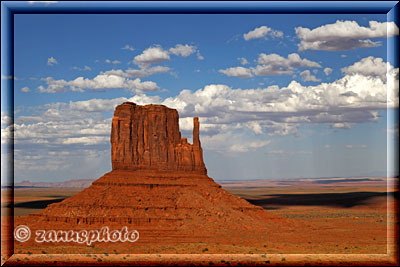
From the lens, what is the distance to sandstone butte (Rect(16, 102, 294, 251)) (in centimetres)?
11212

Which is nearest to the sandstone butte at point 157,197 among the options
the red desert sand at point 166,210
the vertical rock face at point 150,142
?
the vertical rock face at point 150,142

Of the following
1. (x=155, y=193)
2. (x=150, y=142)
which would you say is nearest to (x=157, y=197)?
(x=155, y=193)

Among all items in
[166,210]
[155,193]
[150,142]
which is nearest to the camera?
[166,210]

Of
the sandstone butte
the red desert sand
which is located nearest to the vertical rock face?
the sandstone butte

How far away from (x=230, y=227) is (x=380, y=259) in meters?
60.9

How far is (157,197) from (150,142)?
1371cm

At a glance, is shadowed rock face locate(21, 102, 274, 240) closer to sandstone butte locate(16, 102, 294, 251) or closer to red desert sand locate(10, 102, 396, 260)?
sandstone butte locate(16, 102, 294, 251)

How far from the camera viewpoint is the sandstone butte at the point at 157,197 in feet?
368

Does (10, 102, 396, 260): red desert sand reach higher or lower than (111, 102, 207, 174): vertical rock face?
lower

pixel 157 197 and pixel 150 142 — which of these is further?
pixel 150 142

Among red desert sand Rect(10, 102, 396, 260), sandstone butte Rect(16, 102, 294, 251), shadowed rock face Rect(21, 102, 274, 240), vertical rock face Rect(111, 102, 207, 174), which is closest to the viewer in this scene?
red desert sand Rect(10, 102, 396, 260)

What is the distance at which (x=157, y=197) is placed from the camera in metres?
118

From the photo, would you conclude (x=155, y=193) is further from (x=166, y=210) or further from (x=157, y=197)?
(x=166, y=210)

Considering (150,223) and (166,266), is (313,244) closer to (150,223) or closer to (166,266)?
(150,223)
